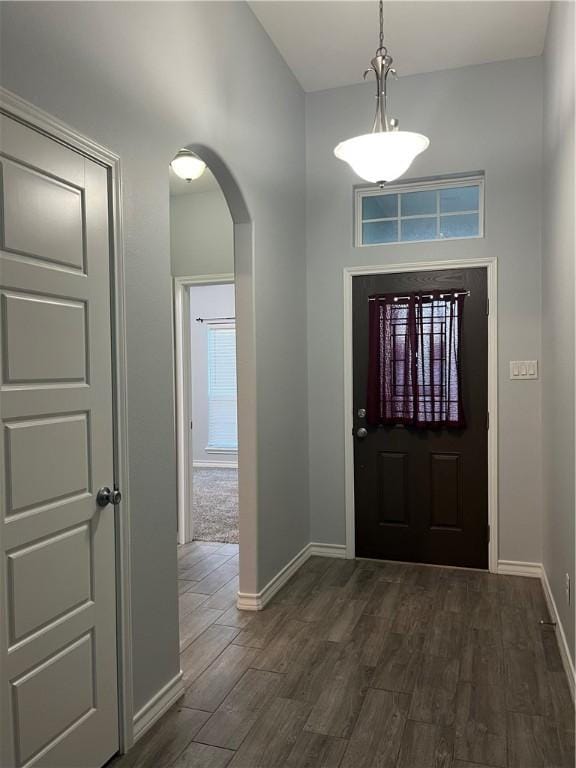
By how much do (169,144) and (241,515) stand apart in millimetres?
1973

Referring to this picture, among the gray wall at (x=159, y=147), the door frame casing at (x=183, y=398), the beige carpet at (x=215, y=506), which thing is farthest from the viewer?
the beige carpet at (x=215, y=506)

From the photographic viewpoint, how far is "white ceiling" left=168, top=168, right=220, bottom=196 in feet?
15.6

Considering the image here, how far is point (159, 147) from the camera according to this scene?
2283 mm

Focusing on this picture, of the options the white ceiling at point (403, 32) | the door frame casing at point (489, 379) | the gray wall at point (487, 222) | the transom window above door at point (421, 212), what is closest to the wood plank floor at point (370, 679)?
the door frame casing at point (489, 379)

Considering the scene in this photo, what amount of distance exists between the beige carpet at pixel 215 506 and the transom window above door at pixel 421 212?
2621 millimetres

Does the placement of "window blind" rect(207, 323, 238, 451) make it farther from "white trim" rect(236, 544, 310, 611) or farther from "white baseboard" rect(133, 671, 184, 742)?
"white baseboard" rect(133, 671, 184, 742)

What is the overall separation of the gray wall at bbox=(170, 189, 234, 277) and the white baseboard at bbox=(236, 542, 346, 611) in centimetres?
235

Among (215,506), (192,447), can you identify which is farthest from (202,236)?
(215,506)

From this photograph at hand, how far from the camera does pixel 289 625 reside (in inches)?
121

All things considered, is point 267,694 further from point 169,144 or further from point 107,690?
point 169,144

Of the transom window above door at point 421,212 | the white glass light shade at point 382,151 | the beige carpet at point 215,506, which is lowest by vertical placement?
the beige carpet at point 215,506

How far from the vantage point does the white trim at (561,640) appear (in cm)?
240

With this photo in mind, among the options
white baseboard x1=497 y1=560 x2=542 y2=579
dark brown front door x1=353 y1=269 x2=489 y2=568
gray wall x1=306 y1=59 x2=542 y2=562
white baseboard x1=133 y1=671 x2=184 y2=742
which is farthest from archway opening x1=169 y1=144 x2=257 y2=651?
white baseboard x1=497 y1=560 x2=542 y2=579

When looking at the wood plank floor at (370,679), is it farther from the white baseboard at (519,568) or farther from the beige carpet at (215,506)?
the beige carpet at (215,506)
